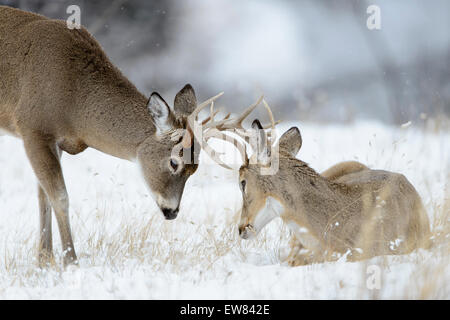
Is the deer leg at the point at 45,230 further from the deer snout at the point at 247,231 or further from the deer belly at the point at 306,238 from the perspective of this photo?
the deer belly at the point at 306,238

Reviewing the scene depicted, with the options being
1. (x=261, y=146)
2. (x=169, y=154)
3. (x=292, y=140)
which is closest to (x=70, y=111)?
(x=169, y=154)

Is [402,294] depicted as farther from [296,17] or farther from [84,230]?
[296,17]

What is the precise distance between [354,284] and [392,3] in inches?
463

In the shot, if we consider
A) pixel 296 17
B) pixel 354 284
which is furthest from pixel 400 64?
pixel 354 284

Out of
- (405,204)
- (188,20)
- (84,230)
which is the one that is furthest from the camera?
(188,20)

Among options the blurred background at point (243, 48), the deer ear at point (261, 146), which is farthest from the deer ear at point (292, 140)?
the blurred background at point (243, 48)

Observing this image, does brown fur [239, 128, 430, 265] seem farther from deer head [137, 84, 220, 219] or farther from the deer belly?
deer head [137, 84, 220, 219]

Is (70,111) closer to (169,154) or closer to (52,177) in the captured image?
(52,177)

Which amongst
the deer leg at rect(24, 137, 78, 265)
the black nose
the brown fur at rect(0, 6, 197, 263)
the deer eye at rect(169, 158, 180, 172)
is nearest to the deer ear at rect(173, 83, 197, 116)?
the brown fur at rect(0, 6, 197, 263)

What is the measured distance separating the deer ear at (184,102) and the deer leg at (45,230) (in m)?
1.56

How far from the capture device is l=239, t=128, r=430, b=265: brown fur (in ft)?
16.9

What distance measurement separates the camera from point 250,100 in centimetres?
1482

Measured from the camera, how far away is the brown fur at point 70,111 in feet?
19.7
